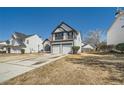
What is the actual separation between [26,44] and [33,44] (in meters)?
0.27

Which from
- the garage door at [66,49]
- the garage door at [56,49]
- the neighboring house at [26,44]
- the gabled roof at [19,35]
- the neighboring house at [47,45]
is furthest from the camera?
the garage door at [56,49]

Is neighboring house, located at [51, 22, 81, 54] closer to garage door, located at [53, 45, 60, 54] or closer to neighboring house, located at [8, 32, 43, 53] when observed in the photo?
garage door, located at [53, 45, 60, 54]

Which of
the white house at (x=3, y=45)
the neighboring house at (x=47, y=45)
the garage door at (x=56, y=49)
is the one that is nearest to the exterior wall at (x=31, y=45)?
the neighboring house at (x=47, y=45)

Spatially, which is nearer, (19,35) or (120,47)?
(19,35)

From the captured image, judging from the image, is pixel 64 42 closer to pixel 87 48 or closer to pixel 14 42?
pixel 87 48

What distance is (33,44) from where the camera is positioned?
237 inches

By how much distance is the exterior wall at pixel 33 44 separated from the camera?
555 cm

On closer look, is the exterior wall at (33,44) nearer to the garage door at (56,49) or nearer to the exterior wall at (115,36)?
the garage door at (56,49)

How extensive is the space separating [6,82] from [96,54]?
178 inches

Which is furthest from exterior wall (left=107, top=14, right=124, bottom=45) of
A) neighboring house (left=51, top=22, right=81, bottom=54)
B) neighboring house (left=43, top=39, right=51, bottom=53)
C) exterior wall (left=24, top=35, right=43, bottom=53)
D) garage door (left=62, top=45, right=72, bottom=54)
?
exterior wall (left=24, top=35, right=43, bottom=53)

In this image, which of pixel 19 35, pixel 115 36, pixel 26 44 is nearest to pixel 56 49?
pixel 26 44
